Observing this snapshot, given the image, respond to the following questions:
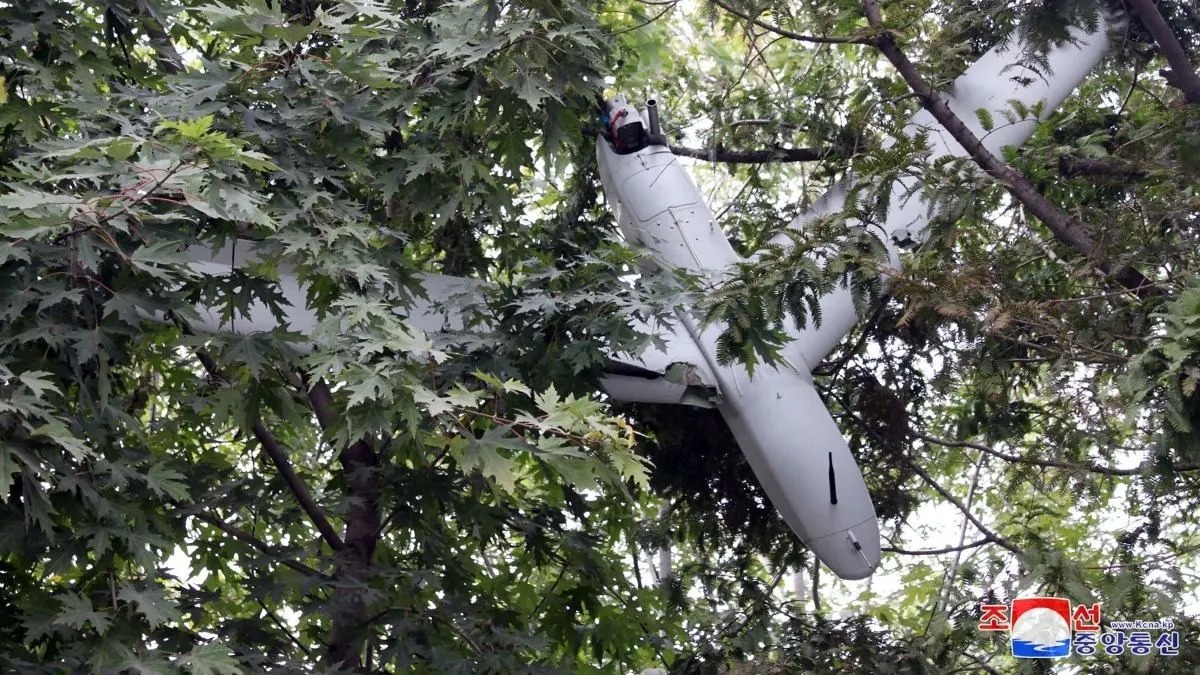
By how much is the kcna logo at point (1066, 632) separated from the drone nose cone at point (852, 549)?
0.71m

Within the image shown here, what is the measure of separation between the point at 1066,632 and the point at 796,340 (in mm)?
1192

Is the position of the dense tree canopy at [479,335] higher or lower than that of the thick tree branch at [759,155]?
lower

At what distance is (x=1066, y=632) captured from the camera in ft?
11.8

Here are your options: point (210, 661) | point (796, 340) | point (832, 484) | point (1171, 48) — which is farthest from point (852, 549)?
point (210, 661)

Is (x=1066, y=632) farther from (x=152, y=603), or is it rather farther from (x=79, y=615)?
(x=79, y=615)

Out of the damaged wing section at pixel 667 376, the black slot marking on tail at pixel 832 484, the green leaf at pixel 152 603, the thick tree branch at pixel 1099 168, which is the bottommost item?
the green leaf at pixel 152 603

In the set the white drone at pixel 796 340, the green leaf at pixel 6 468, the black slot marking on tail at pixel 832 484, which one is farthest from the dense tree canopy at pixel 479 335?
the black slot marking on tail at pixel 832 484

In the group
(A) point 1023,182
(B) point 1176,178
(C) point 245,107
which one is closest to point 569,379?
(C) point 245,107

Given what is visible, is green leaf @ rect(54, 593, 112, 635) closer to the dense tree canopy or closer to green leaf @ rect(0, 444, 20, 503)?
the dense tree canopy

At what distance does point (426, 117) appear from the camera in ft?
12.5

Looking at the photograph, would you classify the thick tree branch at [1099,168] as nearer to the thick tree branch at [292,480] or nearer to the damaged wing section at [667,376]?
the damaged wing section at [667,376]

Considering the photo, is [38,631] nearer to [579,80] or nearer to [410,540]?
[410,540]

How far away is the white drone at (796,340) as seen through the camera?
4254 mm

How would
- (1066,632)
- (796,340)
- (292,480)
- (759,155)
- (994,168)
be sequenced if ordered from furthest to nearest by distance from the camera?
(759,155)
(796,340)
(292,480)
(994,168)
(1066,632)
